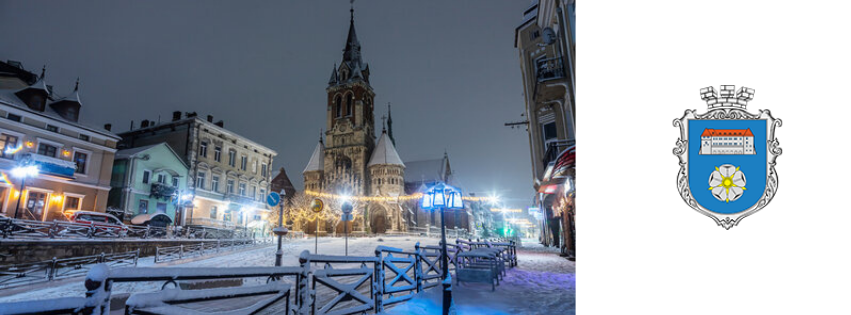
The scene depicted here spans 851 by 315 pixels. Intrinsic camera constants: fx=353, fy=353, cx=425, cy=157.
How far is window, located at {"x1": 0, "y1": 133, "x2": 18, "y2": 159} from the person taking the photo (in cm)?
1603

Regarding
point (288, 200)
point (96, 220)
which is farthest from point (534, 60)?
point (288, 200)

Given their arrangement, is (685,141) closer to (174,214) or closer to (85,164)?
(85,164)

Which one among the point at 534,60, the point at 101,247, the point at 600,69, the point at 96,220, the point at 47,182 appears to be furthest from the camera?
the point at 47,182

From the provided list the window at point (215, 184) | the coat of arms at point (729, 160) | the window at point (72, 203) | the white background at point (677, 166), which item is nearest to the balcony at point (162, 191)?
the window at point (215, 184)

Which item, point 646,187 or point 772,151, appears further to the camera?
Result: point 646,187

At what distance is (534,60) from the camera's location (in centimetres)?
1513

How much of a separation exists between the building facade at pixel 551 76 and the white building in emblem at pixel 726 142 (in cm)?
441

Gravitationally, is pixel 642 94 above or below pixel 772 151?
above

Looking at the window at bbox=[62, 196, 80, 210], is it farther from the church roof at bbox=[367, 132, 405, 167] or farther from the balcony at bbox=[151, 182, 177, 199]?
the church roof at bbox=[367, 132, 405, 167]

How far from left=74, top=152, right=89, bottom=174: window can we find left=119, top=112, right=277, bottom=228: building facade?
5.46 metres

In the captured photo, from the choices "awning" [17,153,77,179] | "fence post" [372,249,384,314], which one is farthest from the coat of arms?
"awning" [17,153,77,179]

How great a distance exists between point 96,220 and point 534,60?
69.5 ft

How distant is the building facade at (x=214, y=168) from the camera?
89.0ft

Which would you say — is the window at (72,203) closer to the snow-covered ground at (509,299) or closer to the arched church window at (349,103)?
the snow-covered ground at (509,299)
